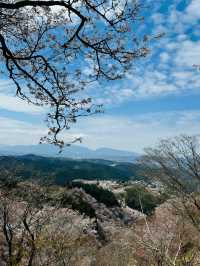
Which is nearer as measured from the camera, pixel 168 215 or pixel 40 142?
pixel 40 142

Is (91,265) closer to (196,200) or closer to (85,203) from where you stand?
(196,200)

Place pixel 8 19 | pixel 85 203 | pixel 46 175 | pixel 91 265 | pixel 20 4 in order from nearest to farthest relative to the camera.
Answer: pixel 20 4, pixel 8 19, pixel 46 175, pixel 91 265, pixel 85 203

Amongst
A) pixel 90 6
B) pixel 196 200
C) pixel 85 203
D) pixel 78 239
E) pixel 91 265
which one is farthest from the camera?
pixel 85 203

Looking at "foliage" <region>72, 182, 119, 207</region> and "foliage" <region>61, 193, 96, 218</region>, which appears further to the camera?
"foliage" <region>72, 182, 119, 207</region>

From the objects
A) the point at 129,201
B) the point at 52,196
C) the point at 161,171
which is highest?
the point at 161,171

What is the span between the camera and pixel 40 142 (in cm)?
877

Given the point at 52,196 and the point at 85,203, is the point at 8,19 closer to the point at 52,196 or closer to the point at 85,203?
the point at 52,196

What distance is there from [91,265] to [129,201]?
11769 cm

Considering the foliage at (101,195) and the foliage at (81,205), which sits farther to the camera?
the foliage at (101,195)

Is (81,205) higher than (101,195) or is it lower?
lower

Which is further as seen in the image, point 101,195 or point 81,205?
point 101,195

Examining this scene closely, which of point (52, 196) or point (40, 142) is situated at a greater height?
point (40, 142)

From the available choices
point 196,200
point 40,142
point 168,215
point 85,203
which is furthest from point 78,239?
point 85,203

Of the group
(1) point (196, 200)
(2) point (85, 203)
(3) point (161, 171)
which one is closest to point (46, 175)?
(3) point (161, 171)
